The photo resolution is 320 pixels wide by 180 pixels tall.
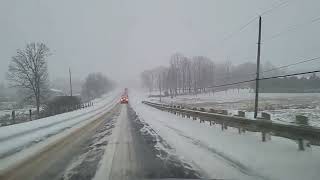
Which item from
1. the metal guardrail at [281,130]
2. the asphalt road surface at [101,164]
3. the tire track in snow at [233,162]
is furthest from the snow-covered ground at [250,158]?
the asphalt road surface at [101,164]

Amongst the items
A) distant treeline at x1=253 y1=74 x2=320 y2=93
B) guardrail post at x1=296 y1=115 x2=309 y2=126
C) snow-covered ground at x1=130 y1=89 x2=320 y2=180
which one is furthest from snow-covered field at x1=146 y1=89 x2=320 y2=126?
distant treeline at x1=253 y1=74 x2=320 y2=93

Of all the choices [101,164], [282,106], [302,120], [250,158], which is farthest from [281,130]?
[282,106]

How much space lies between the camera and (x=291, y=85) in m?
86.6

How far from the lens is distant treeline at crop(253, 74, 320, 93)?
76613mm

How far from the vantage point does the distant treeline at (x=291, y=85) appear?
251 ft

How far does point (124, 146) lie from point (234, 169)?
4.83 m

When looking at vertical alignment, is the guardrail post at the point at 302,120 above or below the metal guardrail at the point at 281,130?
above

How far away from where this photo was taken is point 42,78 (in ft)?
204

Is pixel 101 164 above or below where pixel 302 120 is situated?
below

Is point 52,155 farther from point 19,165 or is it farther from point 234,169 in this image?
point 234,169

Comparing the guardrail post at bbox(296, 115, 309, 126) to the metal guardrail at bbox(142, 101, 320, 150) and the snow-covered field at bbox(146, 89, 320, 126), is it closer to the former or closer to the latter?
the metal guardrail at bbox(142, 101, 320, 150)

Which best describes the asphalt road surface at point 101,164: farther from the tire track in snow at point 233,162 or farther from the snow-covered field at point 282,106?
the snow-covered field at point 282,106

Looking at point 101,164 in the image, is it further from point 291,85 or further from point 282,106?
point 291,85

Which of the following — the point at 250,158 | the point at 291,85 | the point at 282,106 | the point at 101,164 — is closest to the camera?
the point at 101,164
